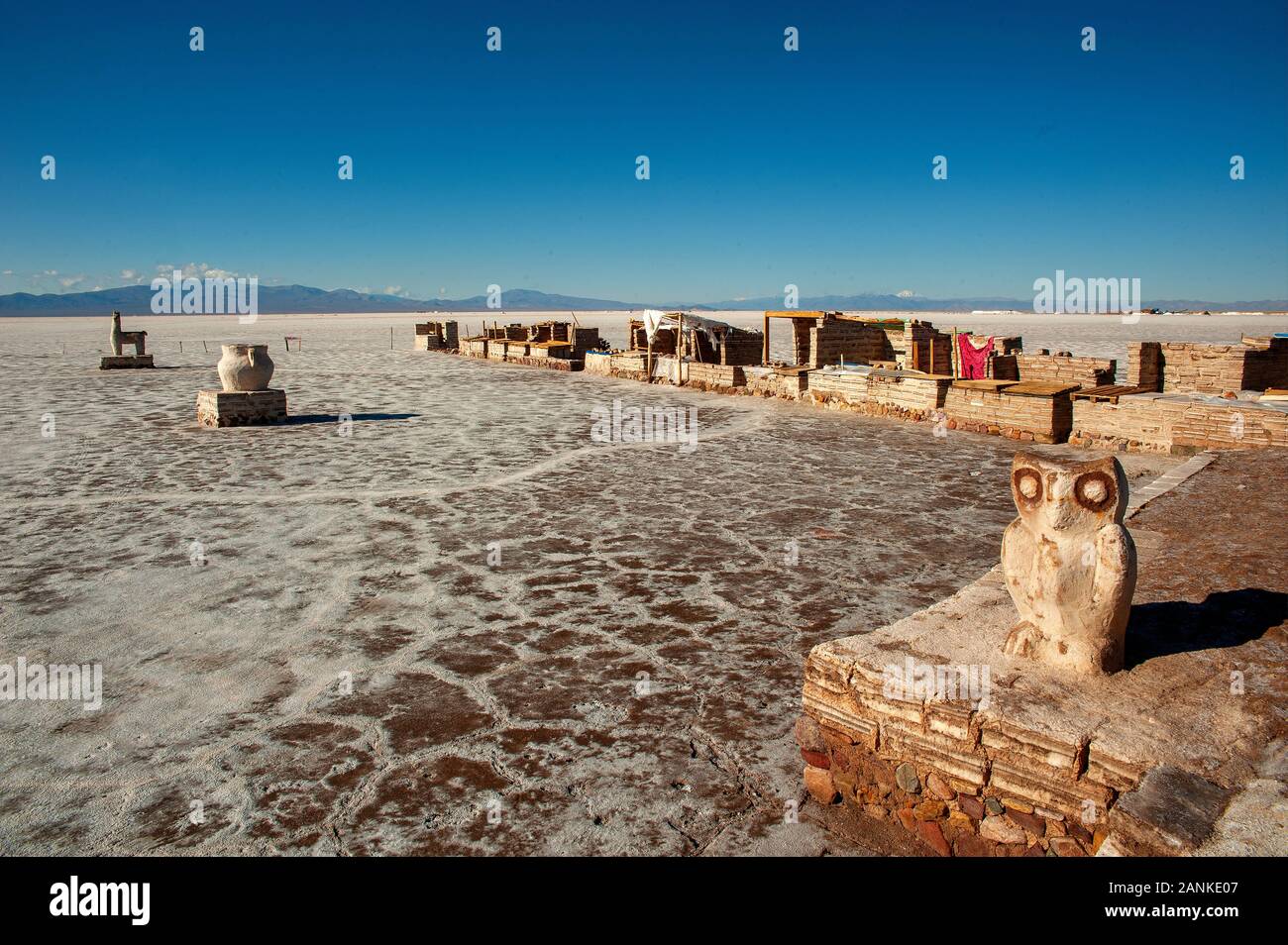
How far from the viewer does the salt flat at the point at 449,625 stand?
3.82 metres

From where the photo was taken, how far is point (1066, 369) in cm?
1564

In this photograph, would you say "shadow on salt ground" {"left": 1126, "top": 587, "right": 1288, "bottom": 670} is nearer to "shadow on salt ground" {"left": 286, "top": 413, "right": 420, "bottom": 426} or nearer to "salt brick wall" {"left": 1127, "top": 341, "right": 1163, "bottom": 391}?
"salt brick wall" {"left": 1127, "top": 341, "right": 1163, "bottom": 391}

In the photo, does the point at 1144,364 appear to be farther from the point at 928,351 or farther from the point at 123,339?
the point at 123,339

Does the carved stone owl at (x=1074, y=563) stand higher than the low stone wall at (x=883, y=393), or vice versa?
the low stone wall at (x=883, y=393)

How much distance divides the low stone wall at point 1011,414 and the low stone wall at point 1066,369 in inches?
70.1

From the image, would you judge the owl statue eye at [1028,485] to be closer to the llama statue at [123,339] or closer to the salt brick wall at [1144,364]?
the salt brick wall at [1144,364]

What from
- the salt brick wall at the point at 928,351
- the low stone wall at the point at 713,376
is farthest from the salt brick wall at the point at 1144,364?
the low stone wall at the point at 713,376

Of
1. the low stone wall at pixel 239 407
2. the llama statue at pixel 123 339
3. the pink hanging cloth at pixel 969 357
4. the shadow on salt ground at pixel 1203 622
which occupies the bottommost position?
the shadow on salt ground at pixel 1203 622

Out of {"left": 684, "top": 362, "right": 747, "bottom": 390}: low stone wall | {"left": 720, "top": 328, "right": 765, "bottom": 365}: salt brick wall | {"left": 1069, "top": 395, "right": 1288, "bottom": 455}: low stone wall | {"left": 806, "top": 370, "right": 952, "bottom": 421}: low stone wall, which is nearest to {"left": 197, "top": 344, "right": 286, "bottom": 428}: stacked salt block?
{"left": 684, "top": 362, "right": 747, "bottom": 390}: low stone wall

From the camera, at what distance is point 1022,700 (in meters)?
3.50

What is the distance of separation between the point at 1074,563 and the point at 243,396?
14.8 metres

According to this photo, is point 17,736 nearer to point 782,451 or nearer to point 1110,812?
point 1110,812

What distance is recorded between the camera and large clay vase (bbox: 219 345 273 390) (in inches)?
617
